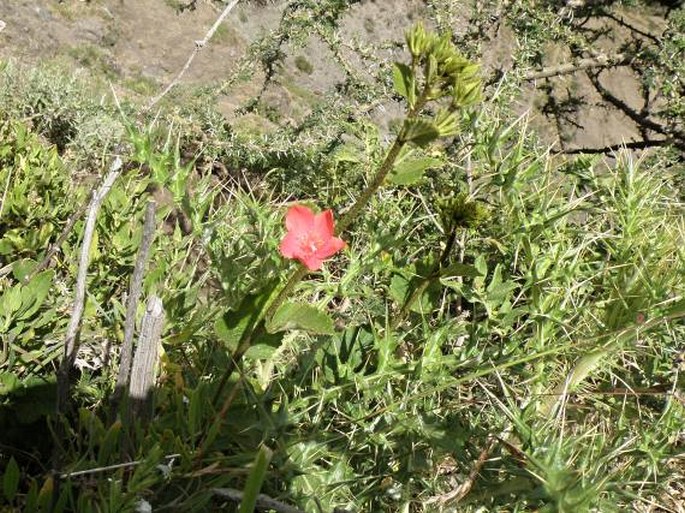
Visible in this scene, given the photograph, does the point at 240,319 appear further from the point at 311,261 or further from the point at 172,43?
the point at 172,43

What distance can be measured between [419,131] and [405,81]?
0.25 ft

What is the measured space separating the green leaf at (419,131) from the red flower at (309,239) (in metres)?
0.22

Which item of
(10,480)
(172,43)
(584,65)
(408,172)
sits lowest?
(172,43)

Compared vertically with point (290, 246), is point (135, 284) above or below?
below

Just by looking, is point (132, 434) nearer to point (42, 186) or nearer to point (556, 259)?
point (42, 186)

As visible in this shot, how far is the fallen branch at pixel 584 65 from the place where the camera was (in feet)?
9.69

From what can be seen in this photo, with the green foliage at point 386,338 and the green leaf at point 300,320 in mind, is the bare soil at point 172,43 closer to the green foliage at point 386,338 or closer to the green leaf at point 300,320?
the green foliage at point 386,338

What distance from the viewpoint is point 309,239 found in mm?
1144

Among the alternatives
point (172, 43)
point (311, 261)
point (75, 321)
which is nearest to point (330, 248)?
point (311, 261)

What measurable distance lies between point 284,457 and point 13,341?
63 cm

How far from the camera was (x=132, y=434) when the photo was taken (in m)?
1.28

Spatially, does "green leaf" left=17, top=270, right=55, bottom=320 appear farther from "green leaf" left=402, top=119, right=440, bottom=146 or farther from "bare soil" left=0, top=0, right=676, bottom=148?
"bare soil" left=0, top=0, right=676, bottom=148

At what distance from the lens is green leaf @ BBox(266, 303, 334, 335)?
1.13 meters

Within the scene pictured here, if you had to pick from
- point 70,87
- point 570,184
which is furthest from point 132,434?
point 70,87
